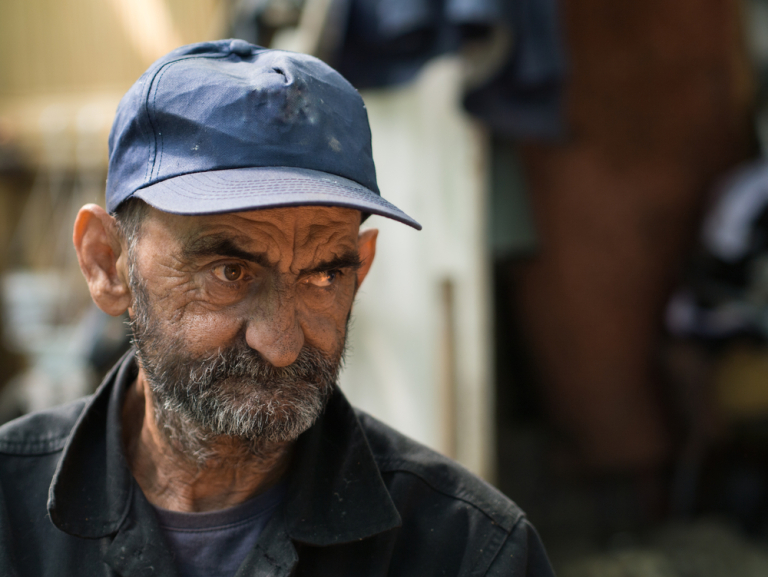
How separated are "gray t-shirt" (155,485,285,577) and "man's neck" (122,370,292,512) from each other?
0.05 metres

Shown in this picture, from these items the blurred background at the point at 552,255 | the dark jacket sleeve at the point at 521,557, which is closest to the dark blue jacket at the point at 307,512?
the dark jacket sleeve at the point at 521,557

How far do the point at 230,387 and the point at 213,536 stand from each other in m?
0.30

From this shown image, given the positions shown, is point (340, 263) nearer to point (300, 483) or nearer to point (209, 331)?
point (209, 331)

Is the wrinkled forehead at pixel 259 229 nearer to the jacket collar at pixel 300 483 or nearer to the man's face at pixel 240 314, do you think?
the man's face at pixel 240 314

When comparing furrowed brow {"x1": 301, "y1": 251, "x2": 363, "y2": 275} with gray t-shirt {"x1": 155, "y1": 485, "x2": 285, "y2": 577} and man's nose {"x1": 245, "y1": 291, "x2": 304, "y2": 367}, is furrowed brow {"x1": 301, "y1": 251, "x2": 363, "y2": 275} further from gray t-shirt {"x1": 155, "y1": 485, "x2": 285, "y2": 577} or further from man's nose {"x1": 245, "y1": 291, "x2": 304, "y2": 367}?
gray t-shirt {"x1": 155, "y1": 485, "x2": 285, "y2": 577}

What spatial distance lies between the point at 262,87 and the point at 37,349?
3.18 meters

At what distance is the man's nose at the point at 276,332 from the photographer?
1.23 metres

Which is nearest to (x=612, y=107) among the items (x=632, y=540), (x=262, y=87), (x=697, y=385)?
(x=697, y=385)

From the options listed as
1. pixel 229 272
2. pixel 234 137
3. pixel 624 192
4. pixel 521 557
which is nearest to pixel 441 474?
pixel 521 557

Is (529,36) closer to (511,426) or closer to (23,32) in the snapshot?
(511,426)

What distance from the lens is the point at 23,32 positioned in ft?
14.0

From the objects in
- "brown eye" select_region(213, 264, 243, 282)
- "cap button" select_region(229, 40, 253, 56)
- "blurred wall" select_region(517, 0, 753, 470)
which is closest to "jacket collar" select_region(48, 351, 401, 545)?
"brown eye" select_region(213, 264, 243, 282)

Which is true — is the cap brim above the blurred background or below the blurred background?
above

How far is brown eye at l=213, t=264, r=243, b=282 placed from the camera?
127 centimetres
